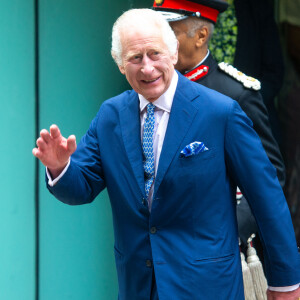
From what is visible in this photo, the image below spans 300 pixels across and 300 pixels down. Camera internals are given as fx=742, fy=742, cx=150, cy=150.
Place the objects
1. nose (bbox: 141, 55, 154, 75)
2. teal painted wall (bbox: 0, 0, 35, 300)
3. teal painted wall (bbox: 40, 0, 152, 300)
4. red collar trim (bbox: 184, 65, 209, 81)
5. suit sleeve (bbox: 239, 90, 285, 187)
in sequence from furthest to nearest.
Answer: teal painted wall (bbox: 40, 0, 152, 300) → teal painted wall (bbox: 0, 0, 35, 300) → red collar trim (bbox: 184, 65, 209, 81) → suit sleeve (bbox: 239, 90, 285, 187) → nose (bbox: 141, 55, 154, 75)

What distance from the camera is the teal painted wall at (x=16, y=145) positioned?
12.5ft

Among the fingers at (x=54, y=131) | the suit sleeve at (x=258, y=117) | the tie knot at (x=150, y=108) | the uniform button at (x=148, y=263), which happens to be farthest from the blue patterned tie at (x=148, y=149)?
the suit sleeve at (x=258, y=117)

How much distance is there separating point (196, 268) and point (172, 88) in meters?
0.64

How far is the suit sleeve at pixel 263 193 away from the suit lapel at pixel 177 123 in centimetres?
14

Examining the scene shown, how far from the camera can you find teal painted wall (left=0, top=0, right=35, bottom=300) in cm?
382

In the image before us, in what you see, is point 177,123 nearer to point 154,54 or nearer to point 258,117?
point 154,54

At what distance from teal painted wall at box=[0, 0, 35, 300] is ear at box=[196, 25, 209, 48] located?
3.37ft

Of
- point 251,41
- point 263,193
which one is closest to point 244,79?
point 251,41

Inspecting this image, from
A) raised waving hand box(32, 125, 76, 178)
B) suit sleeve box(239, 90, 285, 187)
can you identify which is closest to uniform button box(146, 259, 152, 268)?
raised waving hand box(32, 125, 76, 178)

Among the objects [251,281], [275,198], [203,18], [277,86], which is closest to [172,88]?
[275,198]

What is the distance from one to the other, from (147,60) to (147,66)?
24mm

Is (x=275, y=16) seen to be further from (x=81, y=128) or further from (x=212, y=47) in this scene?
(x=81, y=128)

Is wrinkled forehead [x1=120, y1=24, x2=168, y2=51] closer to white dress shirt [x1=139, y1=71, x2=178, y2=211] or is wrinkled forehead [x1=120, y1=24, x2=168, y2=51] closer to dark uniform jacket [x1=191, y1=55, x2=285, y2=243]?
white dress shirt [x1=139, y1=71, x2=178, y2=211]

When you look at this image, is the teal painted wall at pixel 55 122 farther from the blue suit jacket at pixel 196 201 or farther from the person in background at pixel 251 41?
the blue suit jacket at pixel 196 201
